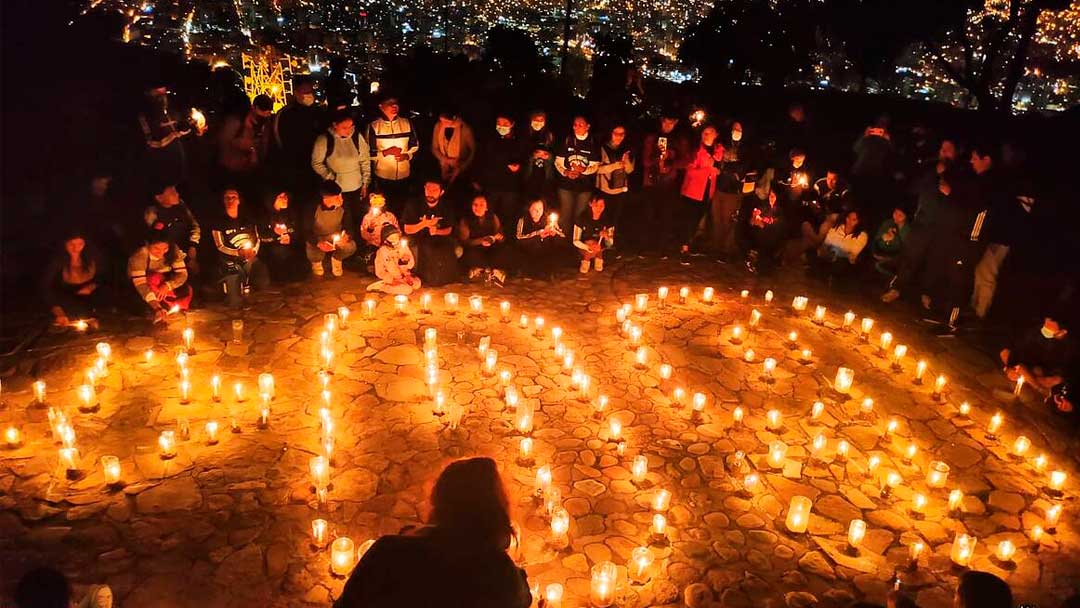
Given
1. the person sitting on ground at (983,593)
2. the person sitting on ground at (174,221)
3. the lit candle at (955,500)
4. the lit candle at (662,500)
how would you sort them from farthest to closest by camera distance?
the person sitting on ground at (174,221), the lit candle at (955,500), the lit candle at (662,500), the person sitting on ground at (983,593)

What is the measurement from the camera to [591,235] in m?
10.7

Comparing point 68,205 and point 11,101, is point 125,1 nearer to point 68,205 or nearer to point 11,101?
point 11,101

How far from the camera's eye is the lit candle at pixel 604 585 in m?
4.89

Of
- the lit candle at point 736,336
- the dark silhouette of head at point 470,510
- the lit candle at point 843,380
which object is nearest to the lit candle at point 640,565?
the dark silhouette of head at point 470,510

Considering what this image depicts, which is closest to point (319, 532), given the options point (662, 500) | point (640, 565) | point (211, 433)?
point (211, 433)

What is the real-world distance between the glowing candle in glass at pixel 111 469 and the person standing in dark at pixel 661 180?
8188mm

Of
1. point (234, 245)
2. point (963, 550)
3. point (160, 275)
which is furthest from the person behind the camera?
point (234, 245)

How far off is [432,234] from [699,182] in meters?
4.18

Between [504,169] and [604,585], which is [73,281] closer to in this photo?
[504,169]

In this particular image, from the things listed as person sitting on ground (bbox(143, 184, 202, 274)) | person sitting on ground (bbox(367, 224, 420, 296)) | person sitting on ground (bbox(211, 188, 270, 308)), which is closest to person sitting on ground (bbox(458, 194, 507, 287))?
person sitting on ground (bbox(367, 224, 420, 296))

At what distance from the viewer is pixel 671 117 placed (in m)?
11.4

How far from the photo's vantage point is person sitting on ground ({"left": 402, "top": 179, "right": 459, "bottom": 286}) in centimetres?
973

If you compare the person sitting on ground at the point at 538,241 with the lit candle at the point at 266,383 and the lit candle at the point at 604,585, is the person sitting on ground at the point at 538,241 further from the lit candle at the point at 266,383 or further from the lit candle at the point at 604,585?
the lit candle at the point at 604,585

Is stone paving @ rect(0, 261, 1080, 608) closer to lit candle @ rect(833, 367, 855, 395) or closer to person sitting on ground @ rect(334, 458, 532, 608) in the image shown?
lit candle @ rect(833, 367, 855, 395)
